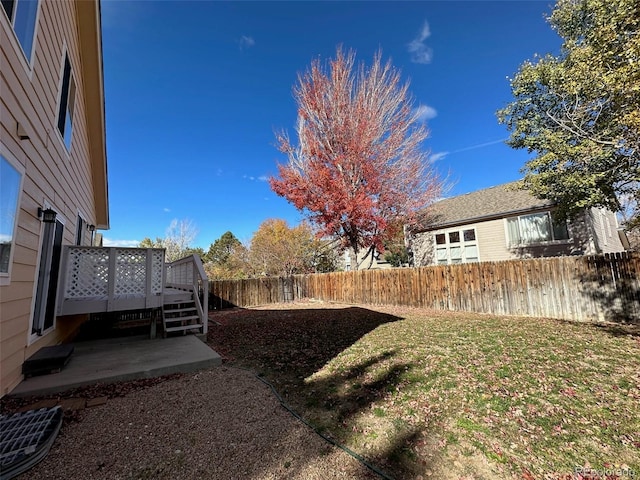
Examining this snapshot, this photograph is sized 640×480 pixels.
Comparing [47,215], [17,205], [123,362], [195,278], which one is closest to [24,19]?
[17,205]

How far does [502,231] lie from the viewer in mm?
12695

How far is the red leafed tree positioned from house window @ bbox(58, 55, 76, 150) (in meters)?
9.57

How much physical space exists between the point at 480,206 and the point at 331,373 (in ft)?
43.6

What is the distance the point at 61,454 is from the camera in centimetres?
229

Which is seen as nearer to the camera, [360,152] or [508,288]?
[508,288]

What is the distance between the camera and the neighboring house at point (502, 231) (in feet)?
35.9

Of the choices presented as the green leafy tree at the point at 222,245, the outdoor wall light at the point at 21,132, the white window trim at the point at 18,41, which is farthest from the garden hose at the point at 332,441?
the green leafy tree at the point at 222,245

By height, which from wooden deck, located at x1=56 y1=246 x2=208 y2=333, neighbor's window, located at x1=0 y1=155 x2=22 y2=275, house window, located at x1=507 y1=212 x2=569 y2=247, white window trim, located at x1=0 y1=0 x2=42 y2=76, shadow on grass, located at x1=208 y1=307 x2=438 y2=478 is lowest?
shadow on grass, located at x1=208 y1=307 x2=438 y2=478

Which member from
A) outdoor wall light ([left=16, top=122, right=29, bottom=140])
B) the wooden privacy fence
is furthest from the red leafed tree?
outdoor wall light ([left=16, top=122, right=29, bottom=140])

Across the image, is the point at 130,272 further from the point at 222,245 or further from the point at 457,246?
the point at 222,245

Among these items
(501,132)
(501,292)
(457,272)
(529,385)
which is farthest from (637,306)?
(501,132)

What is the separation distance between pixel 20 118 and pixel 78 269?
2961mm

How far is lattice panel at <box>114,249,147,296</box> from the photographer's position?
5453 millimetres

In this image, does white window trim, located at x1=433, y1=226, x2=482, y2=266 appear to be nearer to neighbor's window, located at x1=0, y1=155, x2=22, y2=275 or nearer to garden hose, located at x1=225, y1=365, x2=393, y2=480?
garden hose, located at x1=225, y1=365, x2=393, y2=480
